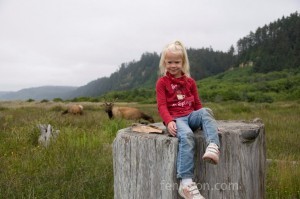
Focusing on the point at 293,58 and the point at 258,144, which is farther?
the point at 293,58

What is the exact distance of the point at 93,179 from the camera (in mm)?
4863

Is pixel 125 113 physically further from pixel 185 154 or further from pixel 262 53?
pixel 262 53

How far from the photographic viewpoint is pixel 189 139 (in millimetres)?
2959

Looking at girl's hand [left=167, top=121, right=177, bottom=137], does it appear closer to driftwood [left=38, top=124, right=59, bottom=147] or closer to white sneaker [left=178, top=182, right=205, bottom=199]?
white sneaker [left=178, top=182, right=205, bottom=199]

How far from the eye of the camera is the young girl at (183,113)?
9.37ft

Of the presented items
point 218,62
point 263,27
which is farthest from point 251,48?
point 218,62

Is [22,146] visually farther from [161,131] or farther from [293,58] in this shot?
[293,58]

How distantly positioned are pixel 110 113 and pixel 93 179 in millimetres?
12796

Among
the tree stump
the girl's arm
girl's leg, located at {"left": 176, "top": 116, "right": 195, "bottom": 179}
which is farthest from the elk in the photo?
girl's leg, located at {"left": 176, "top": 116, "right": 195, "bottom": 179}

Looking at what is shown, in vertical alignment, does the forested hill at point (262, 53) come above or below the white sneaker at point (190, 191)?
above

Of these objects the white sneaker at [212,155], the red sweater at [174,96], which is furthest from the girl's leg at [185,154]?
the red sweater at [174,96]

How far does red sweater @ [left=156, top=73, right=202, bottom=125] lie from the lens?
11.1 feet

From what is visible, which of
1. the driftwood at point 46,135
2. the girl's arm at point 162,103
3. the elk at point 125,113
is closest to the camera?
the girl's arm at point 162,103

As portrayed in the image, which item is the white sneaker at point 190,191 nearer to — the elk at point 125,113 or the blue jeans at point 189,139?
the blue jeans at point 189,139
